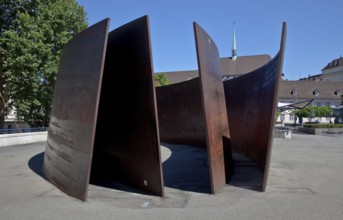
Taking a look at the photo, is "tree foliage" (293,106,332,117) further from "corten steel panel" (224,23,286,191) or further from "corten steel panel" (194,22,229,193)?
"corten steel panel" (194,22,229,193)

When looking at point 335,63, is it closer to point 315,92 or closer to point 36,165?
point 315,92

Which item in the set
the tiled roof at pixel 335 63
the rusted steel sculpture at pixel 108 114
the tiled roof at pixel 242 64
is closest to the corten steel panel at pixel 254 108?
the rusted steel sculpture at pixel 108 114

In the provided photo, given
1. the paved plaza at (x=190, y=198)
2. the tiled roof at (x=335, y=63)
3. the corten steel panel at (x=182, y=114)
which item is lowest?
the paved plaza at (x=190, y=198)

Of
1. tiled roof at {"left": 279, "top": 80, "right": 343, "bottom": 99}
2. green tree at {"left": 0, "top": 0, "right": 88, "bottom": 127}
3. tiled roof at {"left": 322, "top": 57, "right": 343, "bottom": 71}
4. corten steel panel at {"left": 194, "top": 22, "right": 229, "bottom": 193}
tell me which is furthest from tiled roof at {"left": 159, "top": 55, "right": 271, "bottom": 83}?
corten steel panel at {"left": 194, "top": 22, "right": 229, "bottom": 193}

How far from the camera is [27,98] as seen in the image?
23.7 meters

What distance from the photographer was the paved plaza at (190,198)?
19.5 feet

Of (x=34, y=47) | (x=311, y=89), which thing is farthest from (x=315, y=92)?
(x=34, y=47)

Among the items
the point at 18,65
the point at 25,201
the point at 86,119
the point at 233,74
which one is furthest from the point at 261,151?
the point at 233,74

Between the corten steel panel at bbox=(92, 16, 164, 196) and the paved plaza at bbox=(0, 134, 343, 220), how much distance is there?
48cm

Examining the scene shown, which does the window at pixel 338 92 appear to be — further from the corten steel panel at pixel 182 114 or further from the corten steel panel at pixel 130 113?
the corten steel panel at pixel 130 113

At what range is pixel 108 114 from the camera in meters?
9.36

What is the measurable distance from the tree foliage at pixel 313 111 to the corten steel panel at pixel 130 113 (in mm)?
44941

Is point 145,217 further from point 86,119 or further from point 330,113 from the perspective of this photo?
point 330,113

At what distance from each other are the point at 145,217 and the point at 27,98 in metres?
20.3
